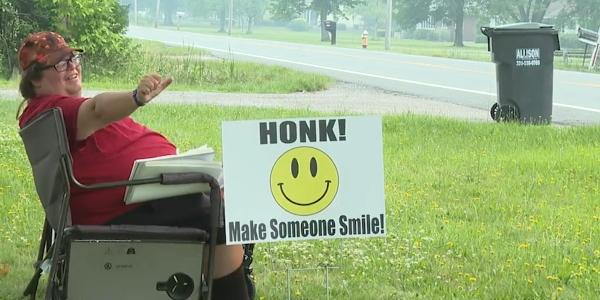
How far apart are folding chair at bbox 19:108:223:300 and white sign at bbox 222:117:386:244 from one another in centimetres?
17

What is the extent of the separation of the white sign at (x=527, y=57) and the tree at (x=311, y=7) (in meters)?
57.6

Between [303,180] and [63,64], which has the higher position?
[63,64]

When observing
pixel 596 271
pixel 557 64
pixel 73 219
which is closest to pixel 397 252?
pixel 596 271

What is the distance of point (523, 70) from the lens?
39.2 ft

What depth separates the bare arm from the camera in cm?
345

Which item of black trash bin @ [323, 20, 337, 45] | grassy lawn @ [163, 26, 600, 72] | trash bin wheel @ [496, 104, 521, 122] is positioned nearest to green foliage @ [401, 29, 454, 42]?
grassy lawn @ [163, 26, 600, 72]

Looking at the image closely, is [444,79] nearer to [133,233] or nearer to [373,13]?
[133,233]

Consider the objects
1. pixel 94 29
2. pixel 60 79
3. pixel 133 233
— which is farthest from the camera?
pixel 94 29

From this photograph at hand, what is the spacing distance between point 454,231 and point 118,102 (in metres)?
2.80

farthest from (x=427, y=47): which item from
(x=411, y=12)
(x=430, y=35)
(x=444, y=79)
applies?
(x=444, y=79)

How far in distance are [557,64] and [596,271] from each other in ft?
85.8

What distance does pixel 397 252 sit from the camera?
527cm

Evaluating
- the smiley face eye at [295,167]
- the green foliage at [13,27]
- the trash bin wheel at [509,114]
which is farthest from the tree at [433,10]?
the smiley face eye at [295,167]

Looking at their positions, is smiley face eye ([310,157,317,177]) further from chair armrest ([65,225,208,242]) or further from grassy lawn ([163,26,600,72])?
grassy lawn ([163,26,600,72])
